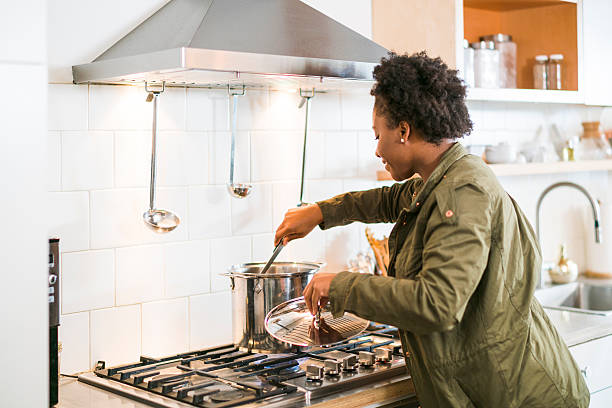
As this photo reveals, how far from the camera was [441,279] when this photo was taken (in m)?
1.48

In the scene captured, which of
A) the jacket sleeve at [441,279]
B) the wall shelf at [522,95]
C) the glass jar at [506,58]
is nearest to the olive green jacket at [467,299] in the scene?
the jacket sleeve at [441,279]

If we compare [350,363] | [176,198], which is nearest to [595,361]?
[350,363]

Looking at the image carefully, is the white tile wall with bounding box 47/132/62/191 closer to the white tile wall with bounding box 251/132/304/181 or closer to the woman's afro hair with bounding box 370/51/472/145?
the white tile wall with bounding box 251/132/304/181

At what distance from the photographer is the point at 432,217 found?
156 centimetres

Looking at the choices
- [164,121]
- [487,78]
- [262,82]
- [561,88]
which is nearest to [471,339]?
[262,82]

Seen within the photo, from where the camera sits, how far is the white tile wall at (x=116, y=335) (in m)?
2.04

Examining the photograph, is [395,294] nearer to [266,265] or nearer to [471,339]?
[471,339]

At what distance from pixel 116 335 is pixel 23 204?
893 millimetres

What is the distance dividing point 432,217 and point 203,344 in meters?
0.98

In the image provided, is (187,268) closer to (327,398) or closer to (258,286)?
(258,286)

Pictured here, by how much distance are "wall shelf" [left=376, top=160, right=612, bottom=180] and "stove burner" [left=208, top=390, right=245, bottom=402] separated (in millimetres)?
989

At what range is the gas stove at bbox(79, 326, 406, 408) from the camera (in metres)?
1.72

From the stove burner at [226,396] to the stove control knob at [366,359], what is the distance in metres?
0.35

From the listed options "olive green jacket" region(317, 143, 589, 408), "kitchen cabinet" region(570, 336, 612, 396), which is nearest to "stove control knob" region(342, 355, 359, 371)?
"olive green jacket" region(317, 143, 589, 408)
